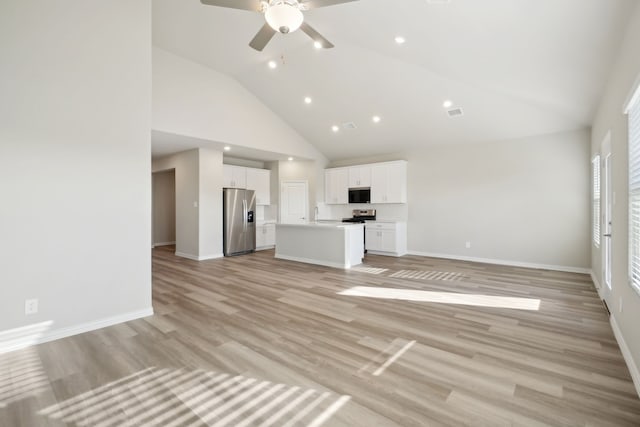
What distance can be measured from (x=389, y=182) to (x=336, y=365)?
6.03 m

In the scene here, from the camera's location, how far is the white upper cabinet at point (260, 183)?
28.6 feet

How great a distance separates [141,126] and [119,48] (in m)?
Answer: 0.79

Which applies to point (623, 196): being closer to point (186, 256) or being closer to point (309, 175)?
point (309, 175)

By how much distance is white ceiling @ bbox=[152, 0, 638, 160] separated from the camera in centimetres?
326

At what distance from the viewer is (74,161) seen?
117 inches

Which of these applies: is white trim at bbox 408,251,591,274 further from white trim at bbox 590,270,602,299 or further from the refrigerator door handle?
the refrigerator door handle

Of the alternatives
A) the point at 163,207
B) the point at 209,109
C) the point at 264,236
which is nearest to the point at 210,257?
the point at 264,236

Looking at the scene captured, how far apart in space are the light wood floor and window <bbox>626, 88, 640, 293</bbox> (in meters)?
0.75

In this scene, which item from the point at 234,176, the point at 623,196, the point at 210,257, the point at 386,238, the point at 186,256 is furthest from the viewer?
the point at 234,176

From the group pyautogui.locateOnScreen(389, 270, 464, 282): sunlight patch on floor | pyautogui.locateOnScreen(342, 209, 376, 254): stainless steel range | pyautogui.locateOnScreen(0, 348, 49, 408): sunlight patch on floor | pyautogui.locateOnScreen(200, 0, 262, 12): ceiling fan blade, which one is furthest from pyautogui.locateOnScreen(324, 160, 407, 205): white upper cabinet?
pyautogui.locateOnScreen(0, 348, 49, 408): sunlight patch on floor

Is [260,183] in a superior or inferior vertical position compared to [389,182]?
superior

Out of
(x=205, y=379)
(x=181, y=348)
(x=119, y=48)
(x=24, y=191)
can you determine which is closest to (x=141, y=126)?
(x=119, y=48)

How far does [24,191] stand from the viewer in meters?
2.72

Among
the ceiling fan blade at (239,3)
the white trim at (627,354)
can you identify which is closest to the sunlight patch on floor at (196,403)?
the white trim at (627,354)
